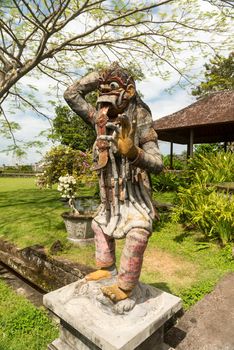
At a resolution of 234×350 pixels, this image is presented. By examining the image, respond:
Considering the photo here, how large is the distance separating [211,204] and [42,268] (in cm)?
353

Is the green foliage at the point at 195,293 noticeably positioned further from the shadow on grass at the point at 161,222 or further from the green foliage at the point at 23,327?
→ the shadow on grass at the point at 161,222

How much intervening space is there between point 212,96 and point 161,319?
12225 millimetres

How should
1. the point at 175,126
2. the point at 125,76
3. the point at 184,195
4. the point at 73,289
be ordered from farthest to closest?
the point at 175,126 → the point at 184,195 → the point at 73,289 → the point at 125,76

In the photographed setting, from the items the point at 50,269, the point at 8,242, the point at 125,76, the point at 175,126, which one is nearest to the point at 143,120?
the point at 125,76

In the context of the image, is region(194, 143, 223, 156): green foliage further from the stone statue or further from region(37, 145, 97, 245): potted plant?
the stone statue

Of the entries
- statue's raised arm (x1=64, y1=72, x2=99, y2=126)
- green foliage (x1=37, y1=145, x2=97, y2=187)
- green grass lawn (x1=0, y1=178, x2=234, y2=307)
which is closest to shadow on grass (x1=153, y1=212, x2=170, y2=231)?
green grass lawn (x1=0, y1=178, x2=234, y2=307)

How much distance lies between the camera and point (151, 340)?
6.40 feet

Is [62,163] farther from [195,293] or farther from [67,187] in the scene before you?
[195,293]

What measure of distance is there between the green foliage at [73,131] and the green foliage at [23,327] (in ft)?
66.3

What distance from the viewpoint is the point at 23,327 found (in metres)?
2.86

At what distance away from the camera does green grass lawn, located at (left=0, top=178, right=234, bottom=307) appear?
3.72 m

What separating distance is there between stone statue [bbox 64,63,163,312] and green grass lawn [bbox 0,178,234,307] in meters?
1.73

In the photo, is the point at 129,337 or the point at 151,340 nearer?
the point at 129,337

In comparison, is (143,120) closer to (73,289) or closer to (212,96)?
(73,289)
